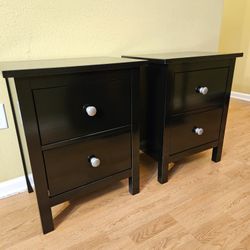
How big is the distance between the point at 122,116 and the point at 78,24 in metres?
0.52

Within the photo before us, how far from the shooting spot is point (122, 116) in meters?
0.91

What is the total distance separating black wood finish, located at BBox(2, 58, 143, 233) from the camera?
28.0 inches

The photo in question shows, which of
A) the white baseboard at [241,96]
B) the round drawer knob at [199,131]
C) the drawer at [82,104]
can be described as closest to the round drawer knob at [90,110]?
the drawer at [82,104]

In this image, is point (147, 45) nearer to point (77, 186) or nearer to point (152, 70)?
point (152, 70)

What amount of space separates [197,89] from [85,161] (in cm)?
64

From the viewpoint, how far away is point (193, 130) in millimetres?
1156

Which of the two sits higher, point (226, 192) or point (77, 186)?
point (77, 186)

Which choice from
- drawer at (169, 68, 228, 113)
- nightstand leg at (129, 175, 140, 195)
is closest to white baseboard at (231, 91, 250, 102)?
drawer at (169, 68, 228, 113)

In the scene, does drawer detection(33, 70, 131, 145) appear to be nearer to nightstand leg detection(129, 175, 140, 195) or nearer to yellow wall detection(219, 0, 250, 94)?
nightstand leg detection(129, 175, 140, 195)

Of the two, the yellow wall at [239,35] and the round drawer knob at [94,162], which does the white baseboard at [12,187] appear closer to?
the round drawer knob at [94,162]

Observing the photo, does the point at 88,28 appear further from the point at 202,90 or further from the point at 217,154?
the point at 217,154

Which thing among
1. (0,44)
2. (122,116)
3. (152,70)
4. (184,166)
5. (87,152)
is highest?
(0,44)

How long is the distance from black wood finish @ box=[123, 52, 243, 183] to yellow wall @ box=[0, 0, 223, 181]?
25cm

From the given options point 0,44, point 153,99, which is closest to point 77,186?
point 153,99
